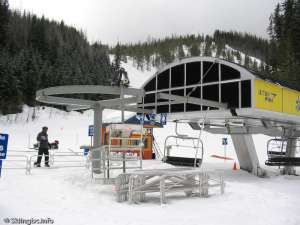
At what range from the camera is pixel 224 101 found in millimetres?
12781

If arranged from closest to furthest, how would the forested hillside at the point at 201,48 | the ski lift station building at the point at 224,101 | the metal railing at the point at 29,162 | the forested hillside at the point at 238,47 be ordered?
the ski lift station building at the point at 224,101 < the metal railing at the point at 29,162 < the forested hillside at the point at 238,47 < the forested hillside at the point at 201,48

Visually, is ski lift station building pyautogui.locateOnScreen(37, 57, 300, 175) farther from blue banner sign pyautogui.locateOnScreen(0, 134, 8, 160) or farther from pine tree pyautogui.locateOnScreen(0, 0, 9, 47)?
pine tree pyautogui.locateOnScreen(0, 0, 9, 47)

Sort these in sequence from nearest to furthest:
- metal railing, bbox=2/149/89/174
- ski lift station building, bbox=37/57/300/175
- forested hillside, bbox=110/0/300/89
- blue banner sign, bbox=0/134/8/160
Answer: blue banner sign, bbox=0/134/8/160, ski lift station building, bbox=37/57/300/175, metal railing, bbox=2/149/89/174, forested hillside, bbox=110/0/300/89

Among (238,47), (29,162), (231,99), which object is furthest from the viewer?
(238,47)

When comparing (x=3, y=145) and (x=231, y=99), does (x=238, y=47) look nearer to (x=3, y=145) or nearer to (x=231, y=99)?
(x=231, y=99)

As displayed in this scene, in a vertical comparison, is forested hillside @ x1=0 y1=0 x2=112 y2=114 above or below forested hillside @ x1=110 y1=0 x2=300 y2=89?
below

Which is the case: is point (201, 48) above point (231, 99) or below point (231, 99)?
above

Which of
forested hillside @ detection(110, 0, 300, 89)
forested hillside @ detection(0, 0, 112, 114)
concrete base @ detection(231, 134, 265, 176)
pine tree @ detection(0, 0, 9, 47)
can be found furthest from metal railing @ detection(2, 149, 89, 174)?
pine tree @ detection(0, 0, 9, 47)

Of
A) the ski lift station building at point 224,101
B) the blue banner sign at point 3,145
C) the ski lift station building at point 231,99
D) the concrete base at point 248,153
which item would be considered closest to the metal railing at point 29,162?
the ski lift station building at point 224,101

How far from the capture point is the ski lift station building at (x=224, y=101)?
1189 centimetres

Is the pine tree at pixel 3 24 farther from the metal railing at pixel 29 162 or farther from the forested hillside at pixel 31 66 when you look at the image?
the metal railing at pixel 29 162

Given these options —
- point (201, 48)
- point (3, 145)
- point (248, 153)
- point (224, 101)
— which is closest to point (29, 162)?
point (3, 145)

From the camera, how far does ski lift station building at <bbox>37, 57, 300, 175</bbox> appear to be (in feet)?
39.0

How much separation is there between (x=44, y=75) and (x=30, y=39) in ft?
75.7
